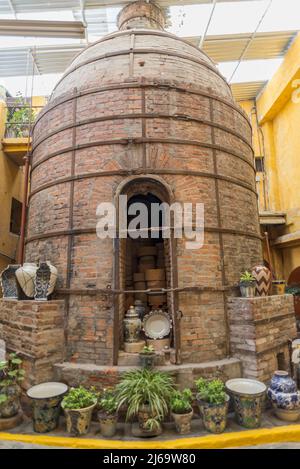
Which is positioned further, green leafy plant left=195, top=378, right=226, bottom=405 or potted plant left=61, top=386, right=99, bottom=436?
green leafy plant left=195, top=378, right=226, bottom=405

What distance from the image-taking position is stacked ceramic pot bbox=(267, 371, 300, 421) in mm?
3861

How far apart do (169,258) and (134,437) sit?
2.71 m

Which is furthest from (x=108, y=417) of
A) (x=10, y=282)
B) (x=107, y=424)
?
(x=10, y=282)

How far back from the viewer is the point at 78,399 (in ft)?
12.3

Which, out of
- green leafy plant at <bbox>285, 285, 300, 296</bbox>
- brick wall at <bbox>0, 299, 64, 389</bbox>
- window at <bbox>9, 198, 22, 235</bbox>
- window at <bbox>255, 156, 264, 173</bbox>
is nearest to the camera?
brick wall at <bbox>0, 299, 64, 389</bbox>

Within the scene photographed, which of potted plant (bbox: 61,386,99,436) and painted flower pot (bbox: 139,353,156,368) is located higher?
painted flower pot (bbox: 139,353,156,368)

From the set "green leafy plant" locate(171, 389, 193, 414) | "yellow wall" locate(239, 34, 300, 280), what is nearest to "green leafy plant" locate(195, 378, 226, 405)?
"green leafy plant" locate(171, 389, 193, 414)

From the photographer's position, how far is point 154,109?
540cm

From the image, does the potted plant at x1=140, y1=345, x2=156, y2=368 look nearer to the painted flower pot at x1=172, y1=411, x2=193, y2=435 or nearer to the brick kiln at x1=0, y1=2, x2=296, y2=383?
the brick kiln at x1=0, y1=2, x2=296, y2=383

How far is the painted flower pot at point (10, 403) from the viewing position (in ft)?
12.6

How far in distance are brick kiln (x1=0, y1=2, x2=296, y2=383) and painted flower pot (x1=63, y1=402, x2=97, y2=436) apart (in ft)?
2.09

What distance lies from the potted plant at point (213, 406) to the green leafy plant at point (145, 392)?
1.52 ft
